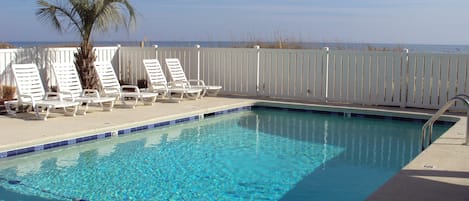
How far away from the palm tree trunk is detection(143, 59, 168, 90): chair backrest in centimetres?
115

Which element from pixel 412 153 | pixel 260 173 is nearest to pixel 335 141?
pixel 412 153

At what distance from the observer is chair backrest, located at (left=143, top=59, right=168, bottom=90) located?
11719 millimetres

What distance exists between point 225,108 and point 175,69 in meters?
2.18

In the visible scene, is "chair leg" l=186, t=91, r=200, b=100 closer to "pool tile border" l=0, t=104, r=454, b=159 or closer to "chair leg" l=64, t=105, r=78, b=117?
"pool tile border" l=0, t=104, r=454, b=159

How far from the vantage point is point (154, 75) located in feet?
39.4

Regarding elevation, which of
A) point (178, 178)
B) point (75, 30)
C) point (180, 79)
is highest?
point (75, 30)

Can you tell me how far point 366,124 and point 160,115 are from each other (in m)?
3.73

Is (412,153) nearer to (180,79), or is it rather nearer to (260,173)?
(260,173)

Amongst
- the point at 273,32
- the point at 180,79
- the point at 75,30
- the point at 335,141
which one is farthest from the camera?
the point at 273,32

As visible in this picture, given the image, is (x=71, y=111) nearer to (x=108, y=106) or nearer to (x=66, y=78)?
(x=66, y=78)

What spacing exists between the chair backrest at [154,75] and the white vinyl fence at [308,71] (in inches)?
48.1

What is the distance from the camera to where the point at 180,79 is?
12.5 meters

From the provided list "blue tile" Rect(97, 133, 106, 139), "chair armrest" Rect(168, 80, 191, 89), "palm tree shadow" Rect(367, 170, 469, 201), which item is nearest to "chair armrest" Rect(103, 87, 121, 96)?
"chair armrest" Rect(168, 80, 191, 89)

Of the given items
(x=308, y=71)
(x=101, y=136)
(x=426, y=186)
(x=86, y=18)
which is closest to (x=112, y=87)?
(x=86, y=18)
